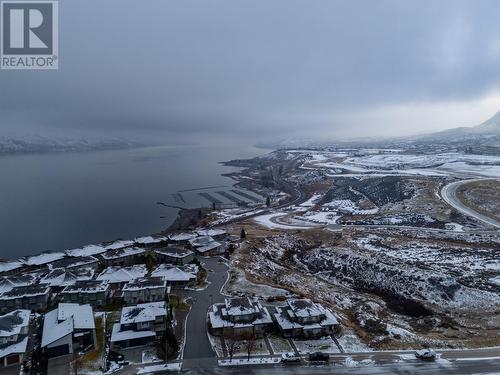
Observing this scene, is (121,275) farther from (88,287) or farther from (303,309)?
(303,309)

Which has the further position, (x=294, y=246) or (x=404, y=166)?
(x=404, y=166)

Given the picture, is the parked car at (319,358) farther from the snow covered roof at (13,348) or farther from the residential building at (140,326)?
the snow covered roof at (13,348)

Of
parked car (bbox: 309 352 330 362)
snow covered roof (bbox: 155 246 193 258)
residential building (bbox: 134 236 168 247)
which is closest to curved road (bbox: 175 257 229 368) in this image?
snow covered roof (bbox: 155 246 193 258)

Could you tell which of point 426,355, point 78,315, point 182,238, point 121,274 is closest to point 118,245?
point 182,238

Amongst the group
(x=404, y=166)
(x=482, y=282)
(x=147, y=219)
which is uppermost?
(x=404, y=166)

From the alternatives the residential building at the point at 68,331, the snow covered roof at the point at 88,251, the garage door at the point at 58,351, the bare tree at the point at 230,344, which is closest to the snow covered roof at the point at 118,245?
the snow covered roof at the point at 88,251

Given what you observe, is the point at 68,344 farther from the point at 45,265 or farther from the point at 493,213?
the point at 493,213

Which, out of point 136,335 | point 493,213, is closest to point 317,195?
point 493,213
